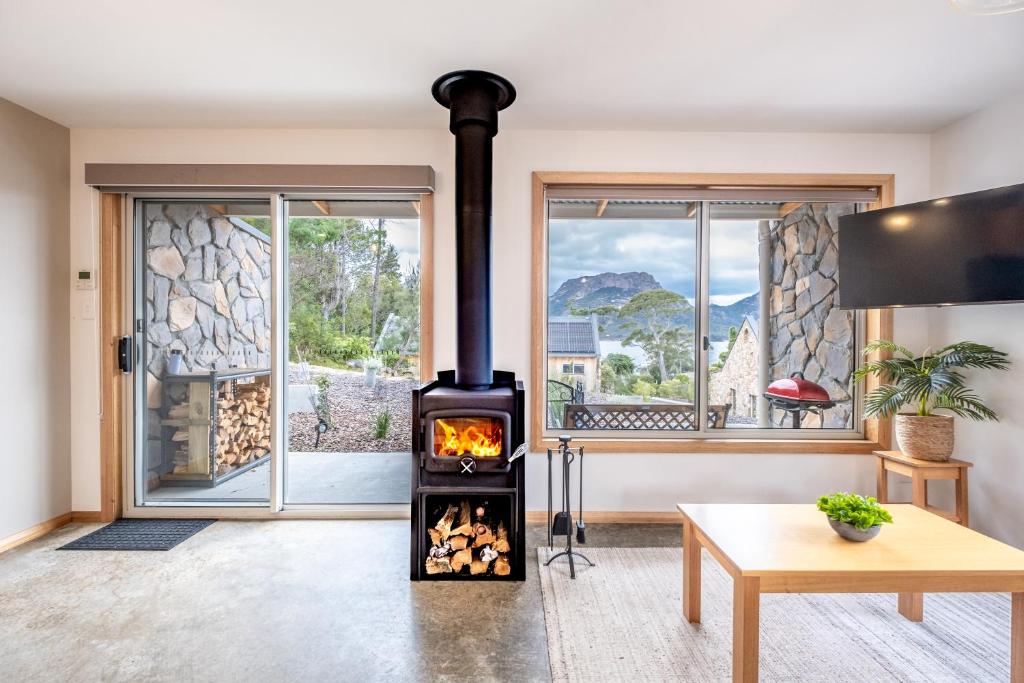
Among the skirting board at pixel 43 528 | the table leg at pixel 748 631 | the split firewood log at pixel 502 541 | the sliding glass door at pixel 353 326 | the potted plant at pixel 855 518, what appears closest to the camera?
the table leg at pixel 748 631

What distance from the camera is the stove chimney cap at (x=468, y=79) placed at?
2.33m

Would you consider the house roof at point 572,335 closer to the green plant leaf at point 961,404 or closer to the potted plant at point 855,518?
the potted plant at point 855,518

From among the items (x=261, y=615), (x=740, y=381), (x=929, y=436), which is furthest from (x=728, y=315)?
(x=261, y=615)

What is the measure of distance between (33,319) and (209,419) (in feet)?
3.38

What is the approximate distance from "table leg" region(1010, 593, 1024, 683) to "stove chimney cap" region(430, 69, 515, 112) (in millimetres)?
2678

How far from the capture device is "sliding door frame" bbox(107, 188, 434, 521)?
2.98 metres

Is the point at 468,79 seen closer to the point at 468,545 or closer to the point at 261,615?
the point at 468,545

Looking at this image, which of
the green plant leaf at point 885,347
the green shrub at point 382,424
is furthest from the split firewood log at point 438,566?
the green plant leaf at point 885,347

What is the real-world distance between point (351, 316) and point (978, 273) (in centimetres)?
327

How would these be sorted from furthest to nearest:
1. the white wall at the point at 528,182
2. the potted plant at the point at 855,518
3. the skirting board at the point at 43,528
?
1. the white wall at the point at 528,182
2. the skirting board at the point at 43,528
3. the potted plant at the point at 855,518

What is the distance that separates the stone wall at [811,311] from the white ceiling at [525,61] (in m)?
0.60

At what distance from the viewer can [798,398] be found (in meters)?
3.17

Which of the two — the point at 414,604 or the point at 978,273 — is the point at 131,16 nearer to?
the point at 414,604

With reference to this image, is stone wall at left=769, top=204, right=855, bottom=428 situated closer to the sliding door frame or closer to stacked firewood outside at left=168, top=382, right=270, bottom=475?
the sliding door frame
